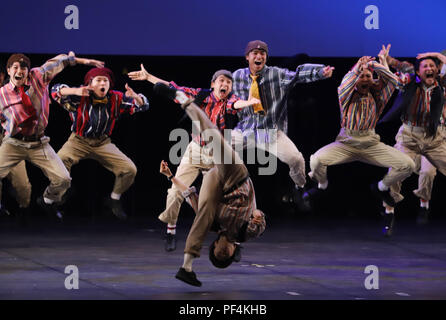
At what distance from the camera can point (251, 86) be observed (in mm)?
6531

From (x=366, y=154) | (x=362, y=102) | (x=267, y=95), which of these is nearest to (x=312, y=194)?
(x=366, y=154)

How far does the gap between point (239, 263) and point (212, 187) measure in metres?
1.19

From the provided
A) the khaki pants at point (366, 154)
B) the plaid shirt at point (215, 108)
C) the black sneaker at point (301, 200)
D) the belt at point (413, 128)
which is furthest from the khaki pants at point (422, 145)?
the plaid shirt at point (215, 108)

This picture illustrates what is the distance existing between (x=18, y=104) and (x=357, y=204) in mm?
4316

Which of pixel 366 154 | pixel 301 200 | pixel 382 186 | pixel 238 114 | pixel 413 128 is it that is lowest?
pixel 301 200

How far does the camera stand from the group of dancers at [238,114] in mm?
6270

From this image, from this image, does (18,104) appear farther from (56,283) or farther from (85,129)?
(56,283)

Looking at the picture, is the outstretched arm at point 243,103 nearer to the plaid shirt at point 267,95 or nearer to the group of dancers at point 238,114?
the group of dancers at point 238,114

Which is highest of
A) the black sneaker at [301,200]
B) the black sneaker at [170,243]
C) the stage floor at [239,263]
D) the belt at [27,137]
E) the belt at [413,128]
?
the belt at [413,128]

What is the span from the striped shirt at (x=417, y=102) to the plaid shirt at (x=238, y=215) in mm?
2593

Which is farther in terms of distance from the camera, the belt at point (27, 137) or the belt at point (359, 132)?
the belt at point (359, 132)

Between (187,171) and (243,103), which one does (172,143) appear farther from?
(243,103)

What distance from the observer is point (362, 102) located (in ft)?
22.0

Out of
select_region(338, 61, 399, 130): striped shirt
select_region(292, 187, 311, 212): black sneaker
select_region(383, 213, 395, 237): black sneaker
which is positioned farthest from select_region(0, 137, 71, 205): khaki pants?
select_region(383, 213, 395, 237): black sneaker
